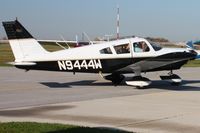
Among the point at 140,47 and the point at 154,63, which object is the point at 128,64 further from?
the point at 154,63

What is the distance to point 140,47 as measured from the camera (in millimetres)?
17344

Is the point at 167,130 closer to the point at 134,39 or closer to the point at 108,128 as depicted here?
the point at 108,128

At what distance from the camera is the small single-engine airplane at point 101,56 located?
17.0 m

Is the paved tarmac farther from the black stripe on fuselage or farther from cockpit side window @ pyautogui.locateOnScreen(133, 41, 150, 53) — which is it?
cockpit side window @ pyautogui.locateOnScreen(133, 41, 150, 53)

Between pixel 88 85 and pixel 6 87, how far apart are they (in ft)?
11.5

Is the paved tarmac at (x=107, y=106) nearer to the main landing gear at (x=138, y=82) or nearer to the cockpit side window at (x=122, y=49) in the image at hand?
the main landing gear at (x=138, y=82)

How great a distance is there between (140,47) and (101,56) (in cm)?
160

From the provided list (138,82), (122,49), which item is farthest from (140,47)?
(138,82)

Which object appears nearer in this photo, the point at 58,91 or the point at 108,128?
the point at 108,128

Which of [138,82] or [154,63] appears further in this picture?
[154,63]

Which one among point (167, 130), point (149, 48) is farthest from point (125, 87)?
point (167, 130)

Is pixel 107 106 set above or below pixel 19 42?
below

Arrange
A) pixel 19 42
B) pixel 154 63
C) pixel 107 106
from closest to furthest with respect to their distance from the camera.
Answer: pixel 107 106
pixel 19 42
pixel 154 63

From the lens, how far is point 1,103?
42.1 feet
